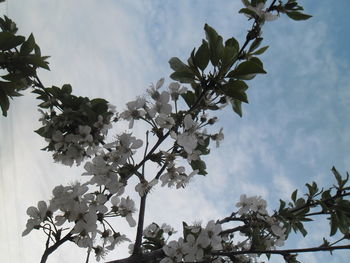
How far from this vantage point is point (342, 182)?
213 cm

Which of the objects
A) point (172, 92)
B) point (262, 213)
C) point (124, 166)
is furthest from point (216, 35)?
point (262, 213)

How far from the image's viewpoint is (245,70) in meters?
1.61

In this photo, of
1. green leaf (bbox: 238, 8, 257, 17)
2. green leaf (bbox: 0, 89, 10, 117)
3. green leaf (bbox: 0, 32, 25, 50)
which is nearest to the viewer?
green leaf (bbox: 238, 8, 257, 17)

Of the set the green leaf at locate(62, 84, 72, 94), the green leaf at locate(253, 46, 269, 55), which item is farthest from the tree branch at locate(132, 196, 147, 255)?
the green leaf at locate(253, 46, 269, 55)

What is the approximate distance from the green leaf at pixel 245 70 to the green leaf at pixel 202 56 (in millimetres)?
137

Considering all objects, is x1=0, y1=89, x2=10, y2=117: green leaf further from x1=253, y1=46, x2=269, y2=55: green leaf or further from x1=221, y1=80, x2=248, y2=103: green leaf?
x1=253, y1=46, x2=269, y2=55: green leaf

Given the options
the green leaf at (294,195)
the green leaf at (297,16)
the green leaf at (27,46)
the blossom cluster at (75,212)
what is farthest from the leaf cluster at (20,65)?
the green leaf at (294,195)

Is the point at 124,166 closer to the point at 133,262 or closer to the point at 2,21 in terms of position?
the point at 133,262

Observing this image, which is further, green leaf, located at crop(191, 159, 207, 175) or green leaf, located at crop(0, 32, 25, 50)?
green leaf, located at crop(191, 159, 207, 175)

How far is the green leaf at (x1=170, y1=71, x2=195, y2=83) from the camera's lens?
176 centimetres

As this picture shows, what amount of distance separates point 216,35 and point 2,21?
1525 millimetres

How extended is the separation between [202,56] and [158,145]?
50cm

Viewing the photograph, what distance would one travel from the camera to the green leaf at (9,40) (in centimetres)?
179

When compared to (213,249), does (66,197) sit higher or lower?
higher
